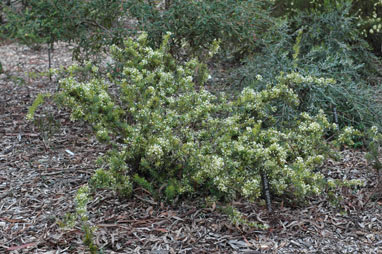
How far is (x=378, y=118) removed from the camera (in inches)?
173

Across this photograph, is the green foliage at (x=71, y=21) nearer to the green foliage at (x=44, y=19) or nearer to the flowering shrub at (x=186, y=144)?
the green foliage at (x=44, y=19)

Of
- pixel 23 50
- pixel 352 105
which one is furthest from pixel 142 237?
pixel 23 50

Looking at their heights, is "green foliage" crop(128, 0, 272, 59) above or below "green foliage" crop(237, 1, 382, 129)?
above

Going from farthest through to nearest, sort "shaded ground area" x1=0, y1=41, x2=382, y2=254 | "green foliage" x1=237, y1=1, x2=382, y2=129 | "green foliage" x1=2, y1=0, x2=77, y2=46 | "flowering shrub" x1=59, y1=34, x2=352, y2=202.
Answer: "green foliage" x1=2, y1=0, x2=77, y2=46, "green foliage" x1=237, y1=1, x2=382, y2=129, "flowering shrub" x1=59, y1=34, x2=352, y2=202, "shaded ground area" x1=0, y1=41, x2=382, y2=254

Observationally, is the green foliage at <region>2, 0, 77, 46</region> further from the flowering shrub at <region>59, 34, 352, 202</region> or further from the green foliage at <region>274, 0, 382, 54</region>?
the green foliage at <region>274, 0, 382, 54</region>

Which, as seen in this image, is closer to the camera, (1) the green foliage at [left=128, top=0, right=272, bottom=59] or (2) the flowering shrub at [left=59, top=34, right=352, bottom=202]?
(2) the flowering shrub at [left=59, top=34, right=352, bottom=202]

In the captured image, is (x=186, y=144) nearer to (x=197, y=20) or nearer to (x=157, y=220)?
(x=157, y=220)

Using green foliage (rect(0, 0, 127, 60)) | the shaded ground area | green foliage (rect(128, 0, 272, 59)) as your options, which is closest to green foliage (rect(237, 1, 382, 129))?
green foliage (rect(128, 0, 272, 59))

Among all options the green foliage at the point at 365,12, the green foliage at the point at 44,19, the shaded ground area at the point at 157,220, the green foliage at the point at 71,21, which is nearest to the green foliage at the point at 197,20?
the green foliage at the point at 71,21

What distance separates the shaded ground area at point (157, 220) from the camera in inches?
108

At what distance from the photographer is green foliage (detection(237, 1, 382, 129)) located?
4344mm

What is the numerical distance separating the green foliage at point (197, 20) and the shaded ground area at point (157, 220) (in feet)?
5.23

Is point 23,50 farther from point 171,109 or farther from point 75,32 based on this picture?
point 171,109

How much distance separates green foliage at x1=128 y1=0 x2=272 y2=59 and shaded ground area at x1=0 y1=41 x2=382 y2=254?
1.60 meters
